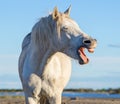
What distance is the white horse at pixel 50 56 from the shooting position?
28.7ft

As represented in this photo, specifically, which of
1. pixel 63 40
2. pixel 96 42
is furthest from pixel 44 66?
pixel 96 42

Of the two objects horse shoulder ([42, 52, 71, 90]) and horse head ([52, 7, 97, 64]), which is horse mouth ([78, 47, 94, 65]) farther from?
horse shoulder ([42, 52, 71, 90])

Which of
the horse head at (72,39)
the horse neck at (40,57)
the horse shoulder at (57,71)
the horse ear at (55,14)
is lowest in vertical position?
the horse shoulder at (57,71)

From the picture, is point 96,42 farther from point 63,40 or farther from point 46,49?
point 46,49

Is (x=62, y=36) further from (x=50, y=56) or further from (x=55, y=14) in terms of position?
(x=50, y=56)

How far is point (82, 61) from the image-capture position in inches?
331

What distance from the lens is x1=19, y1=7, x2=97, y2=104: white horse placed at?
874 centimetres

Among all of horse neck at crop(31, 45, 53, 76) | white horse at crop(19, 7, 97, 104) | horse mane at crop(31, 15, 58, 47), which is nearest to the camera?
white horse at crop(19, 7, 97, 104)

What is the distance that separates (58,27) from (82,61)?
0.83m

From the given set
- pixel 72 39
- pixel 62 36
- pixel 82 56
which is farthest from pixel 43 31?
pixel 82 56

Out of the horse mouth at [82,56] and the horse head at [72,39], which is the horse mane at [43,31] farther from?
the horse mouth at [82,56]

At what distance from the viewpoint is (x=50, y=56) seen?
30.7ft

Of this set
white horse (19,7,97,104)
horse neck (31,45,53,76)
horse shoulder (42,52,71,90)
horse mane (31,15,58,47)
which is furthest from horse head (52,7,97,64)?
horse shoulder (42,52,71,90)

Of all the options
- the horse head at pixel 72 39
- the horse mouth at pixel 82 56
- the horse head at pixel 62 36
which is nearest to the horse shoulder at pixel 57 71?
the horse head at pixel 62 36
